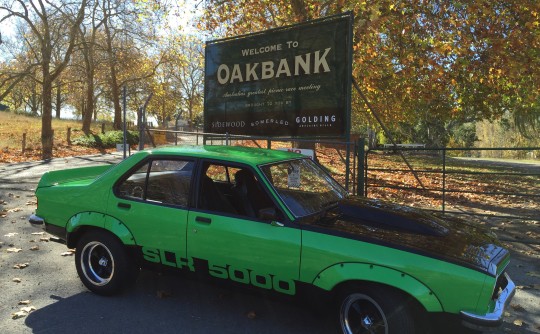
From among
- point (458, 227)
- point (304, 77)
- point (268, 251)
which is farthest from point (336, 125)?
point (268, 251)

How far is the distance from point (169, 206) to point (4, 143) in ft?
76.1

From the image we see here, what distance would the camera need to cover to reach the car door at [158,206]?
390cm

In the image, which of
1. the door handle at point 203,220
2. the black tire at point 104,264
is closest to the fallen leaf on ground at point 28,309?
the black tire at point 104,264

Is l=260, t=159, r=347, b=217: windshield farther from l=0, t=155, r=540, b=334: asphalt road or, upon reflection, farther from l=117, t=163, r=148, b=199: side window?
l=117, t=163, r=148, b=199: side window

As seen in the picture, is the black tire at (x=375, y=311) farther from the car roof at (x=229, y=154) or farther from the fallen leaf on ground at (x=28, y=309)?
the fallen leaf on ground at (x=28, y=309)

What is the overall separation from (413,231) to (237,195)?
1.67m

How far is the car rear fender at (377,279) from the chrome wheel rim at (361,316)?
176mm

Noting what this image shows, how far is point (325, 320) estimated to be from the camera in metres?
3.84

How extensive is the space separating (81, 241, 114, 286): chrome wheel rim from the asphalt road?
186 mm

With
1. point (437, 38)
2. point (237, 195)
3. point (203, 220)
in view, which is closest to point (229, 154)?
point (237, 195)

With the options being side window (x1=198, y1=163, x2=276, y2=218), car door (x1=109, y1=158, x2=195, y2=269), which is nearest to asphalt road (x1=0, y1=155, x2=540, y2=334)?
car door (x1=109, y1=158, x2=195, y2=269)

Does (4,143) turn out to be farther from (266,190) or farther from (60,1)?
(266,190)

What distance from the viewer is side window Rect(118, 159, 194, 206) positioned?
406 centimetres

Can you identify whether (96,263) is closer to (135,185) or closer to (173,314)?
(135,185)
